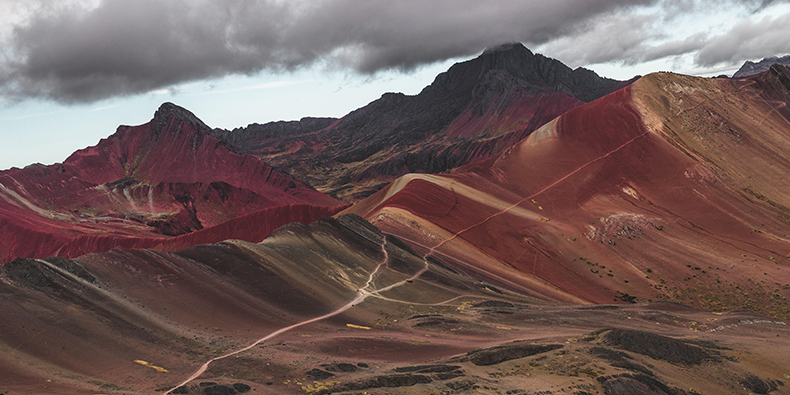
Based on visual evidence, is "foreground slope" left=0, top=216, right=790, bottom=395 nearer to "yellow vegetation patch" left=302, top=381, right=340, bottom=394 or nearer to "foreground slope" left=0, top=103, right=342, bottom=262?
"yellow vegetation patch" left=302, top=381, right=340, bottom=394

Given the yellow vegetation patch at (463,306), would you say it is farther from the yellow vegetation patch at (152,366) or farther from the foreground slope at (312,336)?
the yellow vegetation patch at (152,366)

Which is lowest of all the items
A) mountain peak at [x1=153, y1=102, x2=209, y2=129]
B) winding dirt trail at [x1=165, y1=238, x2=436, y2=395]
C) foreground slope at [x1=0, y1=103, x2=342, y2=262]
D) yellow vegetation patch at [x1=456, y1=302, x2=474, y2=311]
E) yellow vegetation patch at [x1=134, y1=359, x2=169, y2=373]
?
yellow vegetation patch at [x1=456, y1=302, x2=474, y2=311]

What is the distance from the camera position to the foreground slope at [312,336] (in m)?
22.2

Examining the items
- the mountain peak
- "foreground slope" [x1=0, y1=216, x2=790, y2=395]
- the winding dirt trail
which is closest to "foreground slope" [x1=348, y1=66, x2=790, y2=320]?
the winding dirt trail

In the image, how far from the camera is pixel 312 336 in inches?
1291

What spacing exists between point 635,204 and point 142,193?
142712 millimetres

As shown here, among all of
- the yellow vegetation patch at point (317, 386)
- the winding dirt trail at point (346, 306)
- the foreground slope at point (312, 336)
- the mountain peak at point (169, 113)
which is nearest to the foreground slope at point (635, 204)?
the winding dirt trail at point (346, 306)

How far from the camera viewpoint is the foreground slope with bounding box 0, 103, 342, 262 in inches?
4050

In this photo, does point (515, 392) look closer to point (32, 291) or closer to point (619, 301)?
point (32, 291)

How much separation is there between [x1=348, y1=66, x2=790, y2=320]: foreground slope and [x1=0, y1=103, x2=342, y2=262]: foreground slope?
46345 millimetres

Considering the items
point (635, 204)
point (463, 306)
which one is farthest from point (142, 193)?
point (635, 204)

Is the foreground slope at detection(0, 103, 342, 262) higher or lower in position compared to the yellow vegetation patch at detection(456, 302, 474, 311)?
higher

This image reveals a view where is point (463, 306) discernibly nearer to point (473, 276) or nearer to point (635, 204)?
point (473, 276)

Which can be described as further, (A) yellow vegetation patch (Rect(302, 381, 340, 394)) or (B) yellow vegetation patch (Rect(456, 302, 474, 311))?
(B) yellow vegetation patch (Rect(456, 302, 474, 311))
